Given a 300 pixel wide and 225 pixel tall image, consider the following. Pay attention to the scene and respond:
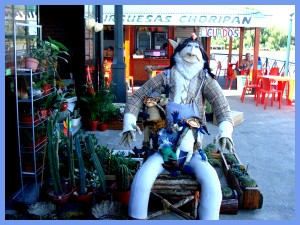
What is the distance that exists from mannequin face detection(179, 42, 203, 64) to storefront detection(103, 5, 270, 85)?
8.99 m

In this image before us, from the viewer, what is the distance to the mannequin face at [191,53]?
3.31 m

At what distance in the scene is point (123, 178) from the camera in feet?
11.9

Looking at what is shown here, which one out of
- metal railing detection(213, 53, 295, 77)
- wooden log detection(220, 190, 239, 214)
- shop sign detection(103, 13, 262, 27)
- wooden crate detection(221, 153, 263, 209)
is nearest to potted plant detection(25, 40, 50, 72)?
wooden log detection(220, 190, 239, 214)

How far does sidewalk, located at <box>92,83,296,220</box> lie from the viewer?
391 cm

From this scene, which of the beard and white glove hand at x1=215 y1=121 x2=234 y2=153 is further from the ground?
the beard

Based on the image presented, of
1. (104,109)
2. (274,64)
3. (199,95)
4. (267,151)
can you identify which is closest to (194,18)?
(274,64)

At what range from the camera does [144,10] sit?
13.2m

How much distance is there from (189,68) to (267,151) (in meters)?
3.12

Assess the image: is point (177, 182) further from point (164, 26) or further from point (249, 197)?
point (164, 26)

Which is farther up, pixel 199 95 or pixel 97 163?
pixel 199 95

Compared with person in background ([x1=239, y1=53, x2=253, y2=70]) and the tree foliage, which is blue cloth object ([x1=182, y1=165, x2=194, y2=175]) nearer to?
person in background ([x1=239, y1=53, x2=253, y2=70])

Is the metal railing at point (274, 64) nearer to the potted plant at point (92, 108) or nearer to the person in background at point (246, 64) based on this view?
the person in background at point (246, 64)

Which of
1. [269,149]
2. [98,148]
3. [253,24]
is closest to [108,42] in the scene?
[253,24]

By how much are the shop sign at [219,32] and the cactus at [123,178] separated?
34.7 ft
